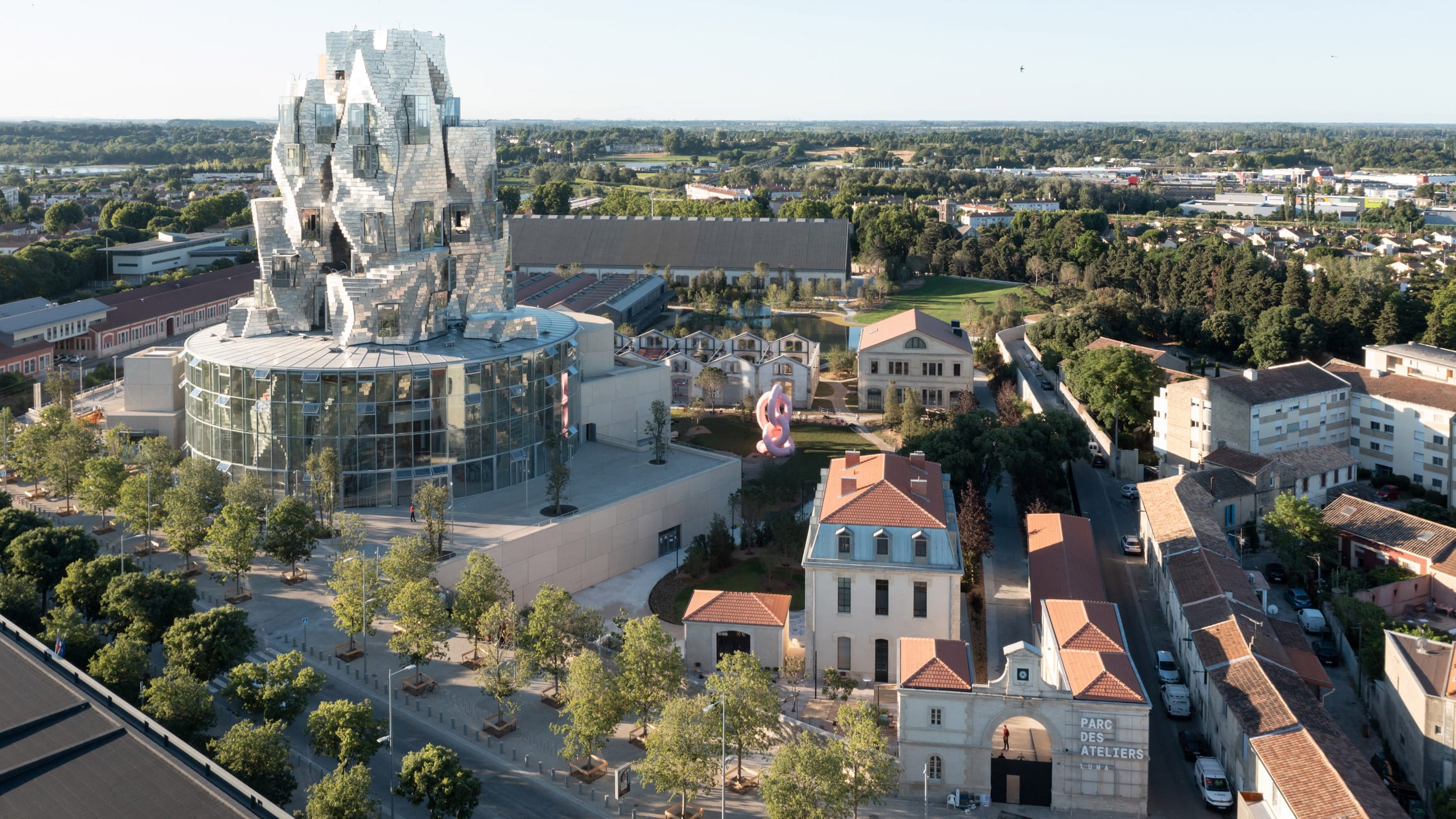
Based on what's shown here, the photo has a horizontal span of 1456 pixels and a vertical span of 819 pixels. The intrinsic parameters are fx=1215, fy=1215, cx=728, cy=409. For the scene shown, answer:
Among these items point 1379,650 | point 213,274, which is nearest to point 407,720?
point 1379,650

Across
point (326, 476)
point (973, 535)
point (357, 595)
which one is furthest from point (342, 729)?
point (973, 535)

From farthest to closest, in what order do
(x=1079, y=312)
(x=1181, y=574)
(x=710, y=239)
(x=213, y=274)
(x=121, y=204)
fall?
1. (x=121, y=204)
2. (x=710, y=239)
3. (x=213, y=274)
4. (x=1079, y=312)
5. (x=1181, y=574)

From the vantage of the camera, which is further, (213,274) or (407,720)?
(213,274)

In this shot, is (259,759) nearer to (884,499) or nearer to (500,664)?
(500,664)

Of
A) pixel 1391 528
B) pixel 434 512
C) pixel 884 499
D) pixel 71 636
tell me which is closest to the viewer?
pixel 71 636

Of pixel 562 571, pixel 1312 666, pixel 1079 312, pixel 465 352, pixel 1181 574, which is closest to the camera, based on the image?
pixel 1312 666

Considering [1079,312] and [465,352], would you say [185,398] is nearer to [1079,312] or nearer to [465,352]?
[465,352]

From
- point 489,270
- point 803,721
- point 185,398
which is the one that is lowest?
point 803,721
